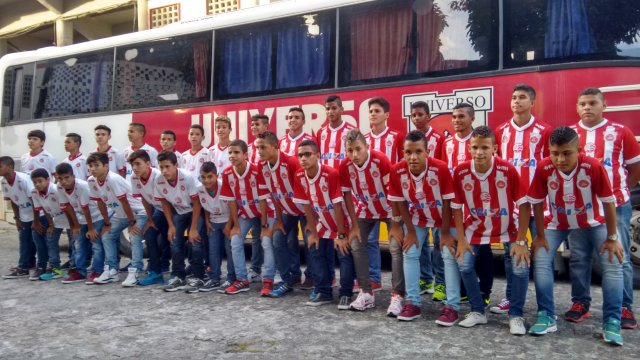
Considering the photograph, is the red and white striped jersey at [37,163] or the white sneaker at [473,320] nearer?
the white sneaker at [473,320]

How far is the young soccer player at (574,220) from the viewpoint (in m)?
3.77

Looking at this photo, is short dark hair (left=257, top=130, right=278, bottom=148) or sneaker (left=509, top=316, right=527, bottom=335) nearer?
sneaker (left=509, top=316, right=527, bottom=335)

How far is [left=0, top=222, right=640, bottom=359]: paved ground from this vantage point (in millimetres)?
3725

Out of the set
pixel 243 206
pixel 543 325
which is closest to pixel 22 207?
pixel 243 206

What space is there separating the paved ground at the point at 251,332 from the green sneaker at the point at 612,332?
6 cm

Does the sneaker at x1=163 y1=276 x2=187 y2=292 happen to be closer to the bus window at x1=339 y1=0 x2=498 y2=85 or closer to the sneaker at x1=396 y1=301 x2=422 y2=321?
the sneaker at x1=396 y1=301 x2=422 y2=321

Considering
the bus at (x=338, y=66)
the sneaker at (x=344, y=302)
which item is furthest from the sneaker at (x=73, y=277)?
the sneaker at (x=344, y=302)

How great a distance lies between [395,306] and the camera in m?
4.57

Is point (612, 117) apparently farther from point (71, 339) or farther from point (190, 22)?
point (190, 22)

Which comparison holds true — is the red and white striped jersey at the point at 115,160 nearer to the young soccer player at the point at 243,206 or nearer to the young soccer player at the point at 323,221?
the young soccer player at the point at 243,206

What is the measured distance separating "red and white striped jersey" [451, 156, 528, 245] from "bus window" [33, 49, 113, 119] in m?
6.22

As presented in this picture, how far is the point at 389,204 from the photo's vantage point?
4750 millimetres

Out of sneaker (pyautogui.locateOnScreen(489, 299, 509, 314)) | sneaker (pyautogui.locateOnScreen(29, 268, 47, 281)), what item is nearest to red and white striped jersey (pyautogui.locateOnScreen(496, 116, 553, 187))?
sneaker (pyautogui.locateOnScreen(489, 299, 509, 314))

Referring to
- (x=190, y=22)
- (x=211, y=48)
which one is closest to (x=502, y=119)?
(x=211, y=48)
